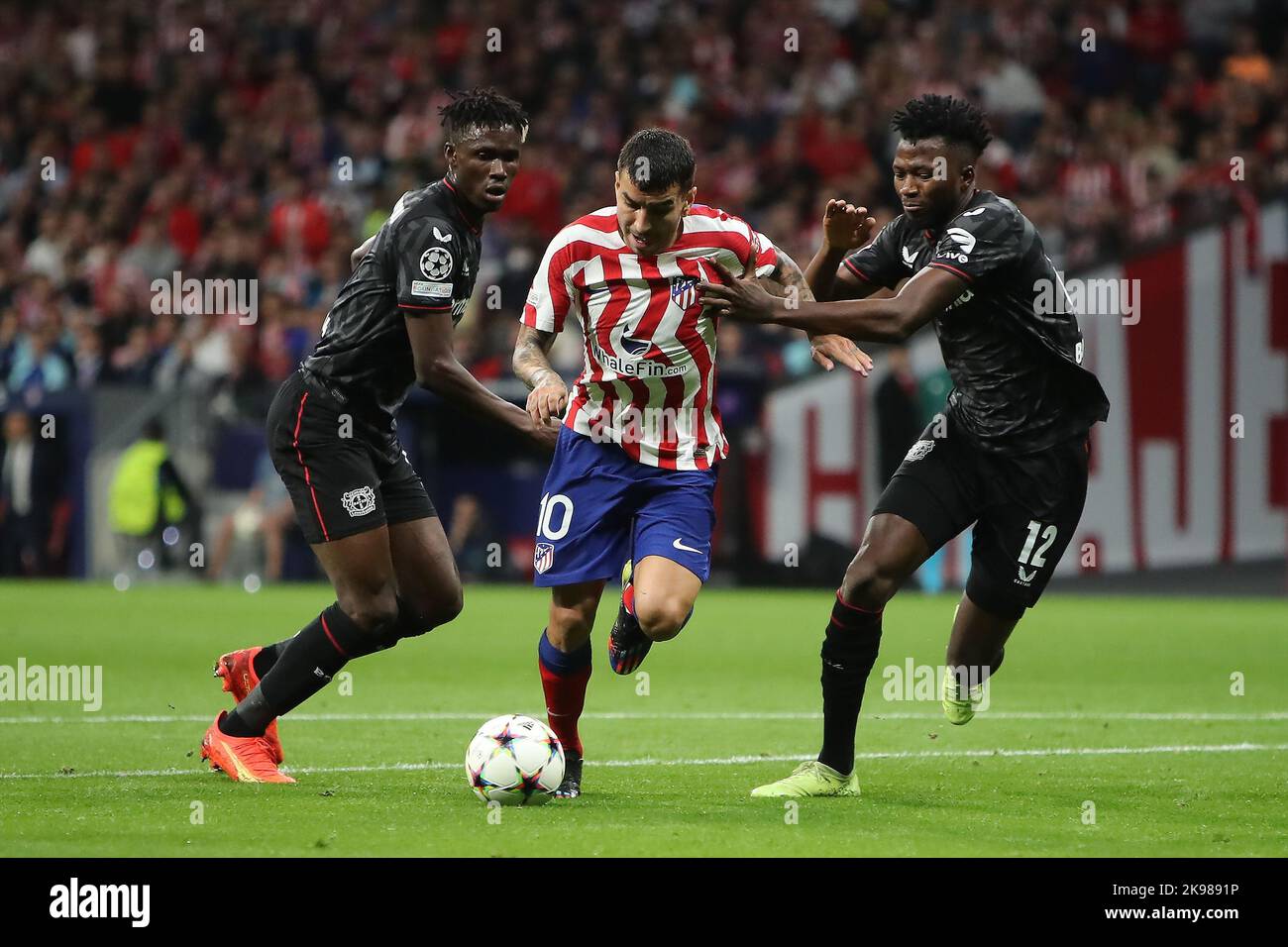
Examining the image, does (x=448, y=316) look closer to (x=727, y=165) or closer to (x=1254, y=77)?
(x=727, y=165)

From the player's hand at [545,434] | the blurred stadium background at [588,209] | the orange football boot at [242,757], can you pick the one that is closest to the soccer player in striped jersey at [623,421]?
the player's hand at [545,434]

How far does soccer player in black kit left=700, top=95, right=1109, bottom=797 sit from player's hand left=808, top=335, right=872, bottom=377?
0.13 meters

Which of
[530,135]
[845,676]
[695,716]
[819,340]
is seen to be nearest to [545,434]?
[819,340]

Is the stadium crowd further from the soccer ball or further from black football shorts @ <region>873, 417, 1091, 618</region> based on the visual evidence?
the soccer ball

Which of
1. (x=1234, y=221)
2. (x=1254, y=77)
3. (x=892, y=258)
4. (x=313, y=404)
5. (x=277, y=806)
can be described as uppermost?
(x=1254, y=77)

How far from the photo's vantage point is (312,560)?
18500 mm

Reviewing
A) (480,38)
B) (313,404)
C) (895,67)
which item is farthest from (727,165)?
(313,404)

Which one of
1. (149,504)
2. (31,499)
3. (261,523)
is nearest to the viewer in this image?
(149,504)

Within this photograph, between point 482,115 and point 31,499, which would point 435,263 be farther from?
point 31,499

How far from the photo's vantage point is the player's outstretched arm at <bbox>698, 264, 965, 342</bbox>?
6027 millimetres

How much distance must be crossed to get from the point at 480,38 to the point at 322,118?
2.12 m

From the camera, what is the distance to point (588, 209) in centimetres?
1967

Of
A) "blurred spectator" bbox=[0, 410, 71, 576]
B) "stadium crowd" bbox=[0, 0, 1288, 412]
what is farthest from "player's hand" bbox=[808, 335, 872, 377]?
"blurred spectator" bbox=[0, 410, 71, 576]

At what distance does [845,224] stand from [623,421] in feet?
3.66
